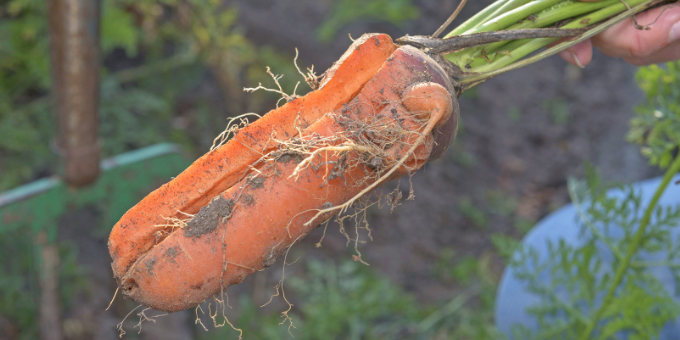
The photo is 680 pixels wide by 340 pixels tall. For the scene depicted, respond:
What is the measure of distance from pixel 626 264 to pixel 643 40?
28.3 inches

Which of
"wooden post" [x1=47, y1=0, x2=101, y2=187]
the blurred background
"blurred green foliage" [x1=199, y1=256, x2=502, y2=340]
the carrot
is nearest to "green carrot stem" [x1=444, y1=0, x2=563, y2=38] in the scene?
Result: the carrot

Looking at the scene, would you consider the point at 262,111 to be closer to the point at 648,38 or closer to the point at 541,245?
the point at 541,245

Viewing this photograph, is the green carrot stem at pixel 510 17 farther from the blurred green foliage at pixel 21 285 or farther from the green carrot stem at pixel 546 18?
the blurred green foliage at pixel 21 285

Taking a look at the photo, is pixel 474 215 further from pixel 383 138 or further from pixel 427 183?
pixel 383 138

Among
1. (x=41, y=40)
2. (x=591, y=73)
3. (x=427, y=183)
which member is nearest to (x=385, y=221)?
(x=427, y=183)

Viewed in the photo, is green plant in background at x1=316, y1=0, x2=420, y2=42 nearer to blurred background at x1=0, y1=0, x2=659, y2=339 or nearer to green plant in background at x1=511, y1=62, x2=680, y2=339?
blurred background at x1=0, y1=0, x2=659, y2=339

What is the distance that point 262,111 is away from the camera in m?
3.45

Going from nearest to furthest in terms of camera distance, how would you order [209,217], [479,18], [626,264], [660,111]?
[209,217]
[479,18]
[626,264]
[660,111]

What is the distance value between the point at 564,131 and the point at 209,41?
126 inches

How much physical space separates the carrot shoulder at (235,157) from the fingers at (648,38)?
2.36 ft

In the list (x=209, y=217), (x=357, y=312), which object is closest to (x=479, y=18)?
(x=209, y=217)

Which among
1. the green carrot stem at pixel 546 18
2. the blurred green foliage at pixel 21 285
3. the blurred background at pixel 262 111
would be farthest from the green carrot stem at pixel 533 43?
the blurred green foliage at pixel 21 285

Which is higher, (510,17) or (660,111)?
(510,17)

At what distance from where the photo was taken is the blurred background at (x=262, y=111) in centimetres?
223
